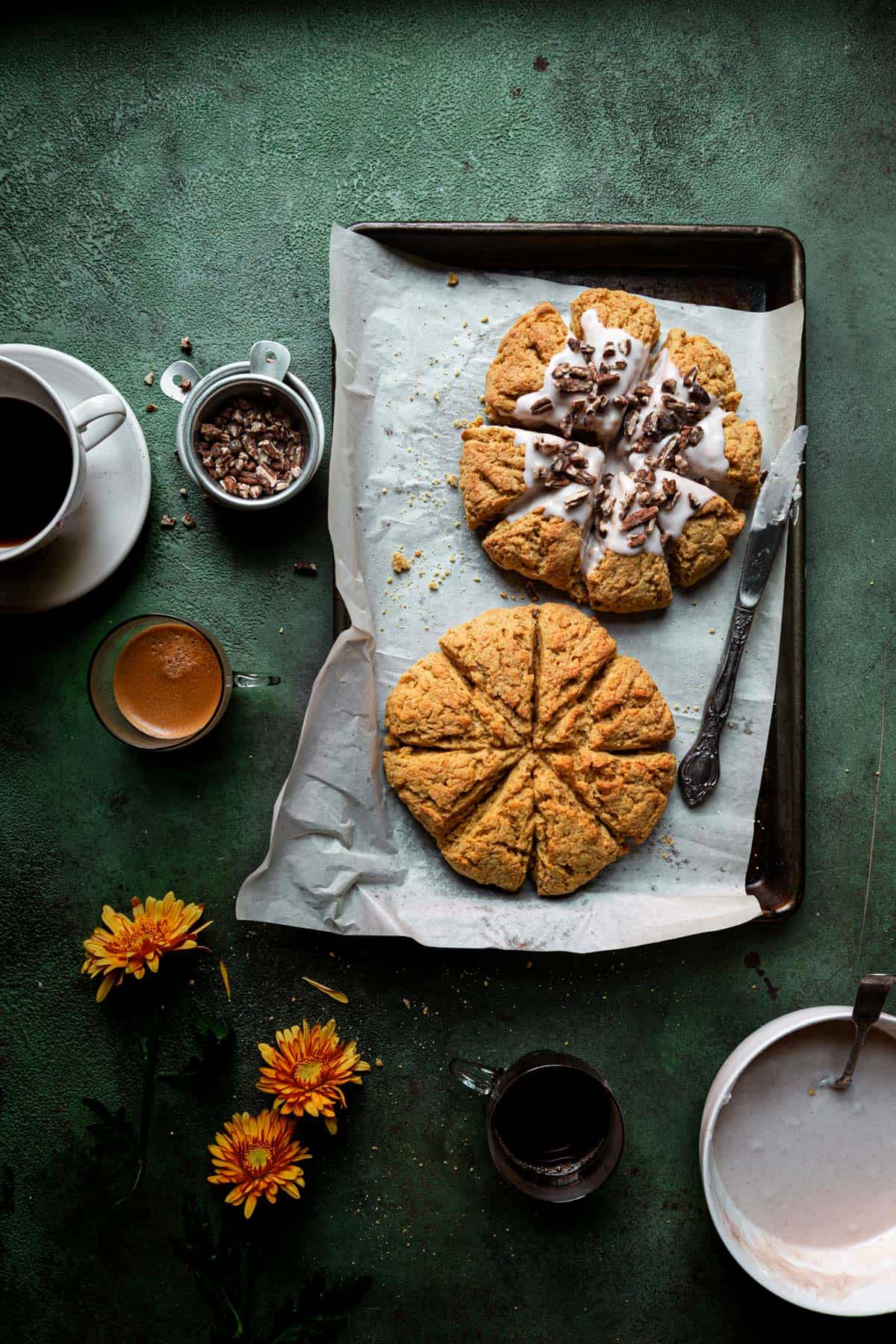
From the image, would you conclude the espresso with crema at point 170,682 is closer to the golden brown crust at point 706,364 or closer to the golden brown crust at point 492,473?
the golden brown crust at point 492,473

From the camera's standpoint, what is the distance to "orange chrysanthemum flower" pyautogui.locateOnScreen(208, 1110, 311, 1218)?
259 cm

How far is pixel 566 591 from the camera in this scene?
2.79 m

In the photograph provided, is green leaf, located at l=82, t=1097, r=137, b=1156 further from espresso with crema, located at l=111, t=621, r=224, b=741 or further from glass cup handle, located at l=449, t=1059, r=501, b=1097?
espresso with crema, located at l=111, t=621, r=224, b=741

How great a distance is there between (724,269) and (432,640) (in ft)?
4.90

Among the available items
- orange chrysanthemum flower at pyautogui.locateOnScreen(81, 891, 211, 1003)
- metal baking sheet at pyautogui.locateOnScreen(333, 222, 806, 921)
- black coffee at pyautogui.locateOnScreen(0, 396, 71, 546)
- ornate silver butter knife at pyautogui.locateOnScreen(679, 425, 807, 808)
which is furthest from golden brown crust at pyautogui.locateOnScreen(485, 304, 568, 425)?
orange chrysanthemum flower at pyautogui.locateOnScreen(81, 891, 211, 1003)

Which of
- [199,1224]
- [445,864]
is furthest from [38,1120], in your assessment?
[445,864]

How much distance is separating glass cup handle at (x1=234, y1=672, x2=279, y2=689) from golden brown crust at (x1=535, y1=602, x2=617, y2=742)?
81 centimetres

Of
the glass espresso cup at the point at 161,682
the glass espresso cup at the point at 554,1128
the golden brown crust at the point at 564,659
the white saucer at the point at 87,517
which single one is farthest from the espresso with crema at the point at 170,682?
the glass espresso cup at the point at 554,1128

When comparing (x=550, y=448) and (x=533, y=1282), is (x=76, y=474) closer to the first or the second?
(x=550, y=448)

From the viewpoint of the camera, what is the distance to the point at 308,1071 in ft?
8.58

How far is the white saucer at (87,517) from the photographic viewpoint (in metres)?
2.66

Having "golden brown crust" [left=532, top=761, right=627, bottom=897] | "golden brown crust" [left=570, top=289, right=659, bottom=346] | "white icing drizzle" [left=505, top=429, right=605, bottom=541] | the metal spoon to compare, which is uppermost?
"golden brown crust" [left=570, top=289, right=659, bottom=346]

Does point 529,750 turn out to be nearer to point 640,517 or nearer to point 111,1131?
point 640,517

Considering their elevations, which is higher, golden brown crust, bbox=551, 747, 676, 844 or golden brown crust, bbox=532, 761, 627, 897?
golden brown crust, bbox=551, 747, 676, 844
